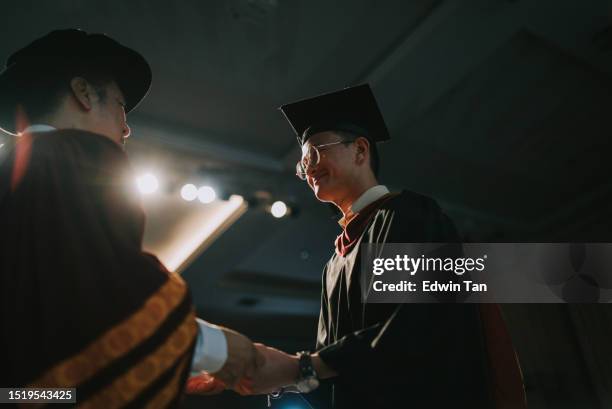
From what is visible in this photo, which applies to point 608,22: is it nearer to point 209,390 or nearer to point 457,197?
point 457,197

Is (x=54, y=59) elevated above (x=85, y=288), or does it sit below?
above

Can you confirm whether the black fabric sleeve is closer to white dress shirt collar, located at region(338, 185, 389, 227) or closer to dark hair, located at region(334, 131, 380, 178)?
white dress shirt collar, located at region(338, 185, 389, 227)

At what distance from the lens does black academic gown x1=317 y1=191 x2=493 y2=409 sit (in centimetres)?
132

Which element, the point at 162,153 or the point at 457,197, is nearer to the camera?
the point at 162,153

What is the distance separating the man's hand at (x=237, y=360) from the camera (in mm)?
1388

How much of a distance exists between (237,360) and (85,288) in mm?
546

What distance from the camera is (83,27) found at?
3.09 meters

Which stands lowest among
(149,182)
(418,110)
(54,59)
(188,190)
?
(54,59)

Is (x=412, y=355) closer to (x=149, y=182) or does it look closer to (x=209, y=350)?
(x=209, y=350)

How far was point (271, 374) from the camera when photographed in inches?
58.0

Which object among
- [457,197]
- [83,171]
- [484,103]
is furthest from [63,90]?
[457,197]

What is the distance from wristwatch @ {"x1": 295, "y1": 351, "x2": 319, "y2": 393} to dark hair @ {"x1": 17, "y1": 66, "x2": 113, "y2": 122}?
3.47 feet

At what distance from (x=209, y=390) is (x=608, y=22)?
3.61 m

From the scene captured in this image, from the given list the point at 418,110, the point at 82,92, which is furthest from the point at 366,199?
the point at 418,110
